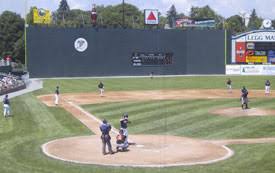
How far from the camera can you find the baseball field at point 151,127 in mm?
17438

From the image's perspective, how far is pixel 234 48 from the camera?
77.3 metres

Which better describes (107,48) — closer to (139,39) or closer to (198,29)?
(139,39)

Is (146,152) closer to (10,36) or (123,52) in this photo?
(123,52)

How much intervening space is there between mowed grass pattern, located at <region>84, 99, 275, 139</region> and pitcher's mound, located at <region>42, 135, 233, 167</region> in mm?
2168

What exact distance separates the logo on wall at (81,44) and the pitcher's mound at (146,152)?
5004cm

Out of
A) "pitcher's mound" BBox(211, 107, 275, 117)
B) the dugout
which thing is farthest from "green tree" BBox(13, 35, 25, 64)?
"pitcher's mound" BBox(211, 107, 275, 117)

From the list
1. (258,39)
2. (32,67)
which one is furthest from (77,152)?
(258,39)

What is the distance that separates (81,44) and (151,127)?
47928 mm

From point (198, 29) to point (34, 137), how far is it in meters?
58.5

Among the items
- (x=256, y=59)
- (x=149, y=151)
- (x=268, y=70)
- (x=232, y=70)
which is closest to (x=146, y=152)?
(x=149, y=151)

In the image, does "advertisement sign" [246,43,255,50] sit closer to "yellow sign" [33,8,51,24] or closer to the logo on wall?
the logo on wall

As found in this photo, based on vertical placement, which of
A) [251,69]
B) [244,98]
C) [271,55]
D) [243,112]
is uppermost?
[271,55]

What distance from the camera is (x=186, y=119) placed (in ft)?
95.6

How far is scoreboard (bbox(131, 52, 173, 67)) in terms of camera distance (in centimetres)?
7531
